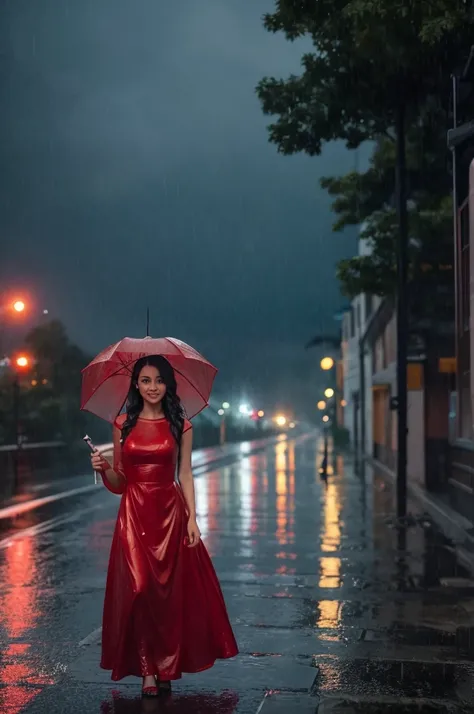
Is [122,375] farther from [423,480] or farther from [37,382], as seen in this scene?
[37,382]

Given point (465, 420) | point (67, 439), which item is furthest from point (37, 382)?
point (465, 420)

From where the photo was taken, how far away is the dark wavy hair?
5.96 meters

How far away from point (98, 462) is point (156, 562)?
69 cm

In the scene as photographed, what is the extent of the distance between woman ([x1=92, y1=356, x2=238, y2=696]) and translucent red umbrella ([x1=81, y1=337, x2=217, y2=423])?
13cm

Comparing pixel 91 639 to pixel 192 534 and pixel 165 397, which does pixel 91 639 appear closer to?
pixel 192 534

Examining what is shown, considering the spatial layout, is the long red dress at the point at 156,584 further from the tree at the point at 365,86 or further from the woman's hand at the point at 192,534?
the tree at the point at 365,86

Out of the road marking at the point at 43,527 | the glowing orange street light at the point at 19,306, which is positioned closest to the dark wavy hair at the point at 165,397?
the road marking at the point at 43,527

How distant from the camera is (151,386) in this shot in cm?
594

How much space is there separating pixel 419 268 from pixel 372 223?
1460 mm

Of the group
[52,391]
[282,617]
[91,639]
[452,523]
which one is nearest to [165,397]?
[91,639]

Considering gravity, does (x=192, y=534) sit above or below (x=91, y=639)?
above

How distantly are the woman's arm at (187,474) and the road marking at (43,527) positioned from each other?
805 centimetres

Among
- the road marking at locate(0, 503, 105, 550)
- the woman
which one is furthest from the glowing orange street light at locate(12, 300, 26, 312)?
the woman

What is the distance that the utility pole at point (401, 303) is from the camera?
15.6m
